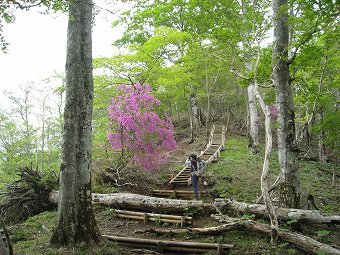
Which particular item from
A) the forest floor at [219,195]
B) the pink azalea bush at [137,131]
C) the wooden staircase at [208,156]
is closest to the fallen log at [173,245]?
the forest floor at [219,195]

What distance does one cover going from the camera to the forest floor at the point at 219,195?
5.90m

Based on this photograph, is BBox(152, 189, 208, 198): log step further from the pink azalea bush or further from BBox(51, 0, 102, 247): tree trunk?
BBox(51, 0, 102, 247): tree trunk

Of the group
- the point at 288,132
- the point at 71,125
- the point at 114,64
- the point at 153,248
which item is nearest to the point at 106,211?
the point at 153,248

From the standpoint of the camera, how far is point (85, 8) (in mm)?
5973

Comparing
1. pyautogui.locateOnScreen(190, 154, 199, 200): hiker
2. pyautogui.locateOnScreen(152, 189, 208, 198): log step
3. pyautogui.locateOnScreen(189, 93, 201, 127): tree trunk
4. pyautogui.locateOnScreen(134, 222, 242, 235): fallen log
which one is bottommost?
pyautogui.locateOnScreen(134, 222, 242, 235): fallen log

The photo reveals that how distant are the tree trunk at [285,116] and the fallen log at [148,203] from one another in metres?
2.34

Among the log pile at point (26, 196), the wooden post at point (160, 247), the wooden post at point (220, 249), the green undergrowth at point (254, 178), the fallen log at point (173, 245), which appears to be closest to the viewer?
the wooden post at point (220, 249)

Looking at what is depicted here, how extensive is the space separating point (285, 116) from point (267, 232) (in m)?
3.09

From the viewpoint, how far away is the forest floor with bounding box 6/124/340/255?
19.4 ft

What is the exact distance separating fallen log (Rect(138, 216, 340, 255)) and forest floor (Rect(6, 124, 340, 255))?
5.1 inches

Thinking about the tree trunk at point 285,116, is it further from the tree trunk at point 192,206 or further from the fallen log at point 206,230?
the fallen log at point 206,230

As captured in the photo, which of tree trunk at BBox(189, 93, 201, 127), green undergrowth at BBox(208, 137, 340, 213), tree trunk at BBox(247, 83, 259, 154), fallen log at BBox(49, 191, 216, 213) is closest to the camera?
fallen log at BBox(49, 191, 216, 213)

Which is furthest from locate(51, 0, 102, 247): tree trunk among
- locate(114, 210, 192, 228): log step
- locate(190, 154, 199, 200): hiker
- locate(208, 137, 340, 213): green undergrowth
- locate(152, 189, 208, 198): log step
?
locate(208, 137, 340, 213): green undergrowth

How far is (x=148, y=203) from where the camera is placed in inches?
347
